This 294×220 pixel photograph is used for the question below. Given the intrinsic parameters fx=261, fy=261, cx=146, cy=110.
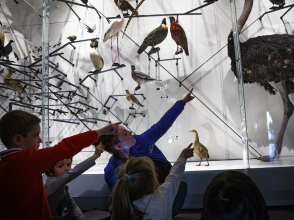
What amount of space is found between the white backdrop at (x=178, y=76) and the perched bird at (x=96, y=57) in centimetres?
7

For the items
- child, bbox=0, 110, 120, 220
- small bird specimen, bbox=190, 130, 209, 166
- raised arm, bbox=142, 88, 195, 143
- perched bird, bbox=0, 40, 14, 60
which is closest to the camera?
child, bbox=0, 110, 120, 220

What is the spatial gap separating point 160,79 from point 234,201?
174cm

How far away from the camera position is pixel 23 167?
934 mm

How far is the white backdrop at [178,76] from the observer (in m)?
2.22

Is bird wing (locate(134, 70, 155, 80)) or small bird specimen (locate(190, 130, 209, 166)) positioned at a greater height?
bird wing (locate(134, 70, 155, 80))

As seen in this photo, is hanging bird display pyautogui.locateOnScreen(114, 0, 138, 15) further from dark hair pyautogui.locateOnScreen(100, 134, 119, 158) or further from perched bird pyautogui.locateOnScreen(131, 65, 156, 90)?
dark hair pyautogui.locateOnScreen(100, 134, 119, 158)

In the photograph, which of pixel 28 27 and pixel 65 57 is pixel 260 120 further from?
pixel 28 27

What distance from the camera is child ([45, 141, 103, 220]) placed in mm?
1456

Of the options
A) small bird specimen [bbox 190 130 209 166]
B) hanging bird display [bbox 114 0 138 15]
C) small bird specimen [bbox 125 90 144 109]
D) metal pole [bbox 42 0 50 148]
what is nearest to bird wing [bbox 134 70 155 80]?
small bird specimen [bbox 125 90 144 109]

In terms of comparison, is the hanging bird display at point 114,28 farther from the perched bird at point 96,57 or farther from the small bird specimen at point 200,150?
the small bird specimen at point 200,150

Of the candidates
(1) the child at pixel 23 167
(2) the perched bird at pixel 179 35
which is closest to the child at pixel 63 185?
(1) the child at pixel 23 167

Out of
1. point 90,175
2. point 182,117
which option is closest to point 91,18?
point 182,117

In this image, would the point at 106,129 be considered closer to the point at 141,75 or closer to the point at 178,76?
the point at 141,75

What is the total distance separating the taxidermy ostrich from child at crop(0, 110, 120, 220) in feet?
4.91
